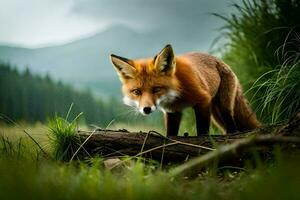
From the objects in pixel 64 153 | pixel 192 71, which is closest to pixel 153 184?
pixel 64 153

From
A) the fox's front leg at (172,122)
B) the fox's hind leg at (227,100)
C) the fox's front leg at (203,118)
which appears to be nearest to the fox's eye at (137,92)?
the fox's front leg at (172,122)

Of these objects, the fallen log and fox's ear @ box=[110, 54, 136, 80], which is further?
fox's ear @ box=[110, 54, 136, 80]

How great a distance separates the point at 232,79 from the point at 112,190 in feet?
11.6

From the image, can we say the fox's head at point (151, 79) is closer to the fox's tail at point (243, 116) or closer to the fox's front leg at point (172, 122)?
the fox's front leg at point (172, 122)

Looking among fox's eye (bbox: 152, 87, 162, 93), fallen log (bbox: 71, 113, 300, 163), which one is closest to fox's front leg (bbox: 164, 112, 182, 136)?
fox's eye (bbox: 152, 87, 162, 93)

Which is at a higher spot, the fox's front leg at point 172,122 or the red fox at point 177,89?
the red fox at point 177,89

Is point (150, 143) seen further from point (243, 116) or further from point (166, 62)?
point (243, 116)

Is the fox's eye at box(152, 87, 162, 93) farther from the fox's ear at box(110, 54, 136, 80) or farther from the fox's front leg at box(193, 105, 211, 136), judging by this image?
the fox's front leg at box(193, 105, 211, 136)

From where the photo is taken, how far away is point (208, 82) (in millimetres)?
5324

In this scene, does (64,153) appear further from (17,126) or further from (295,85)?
(295,85)

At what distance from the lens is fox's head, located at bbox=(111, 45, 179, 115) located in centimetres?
489

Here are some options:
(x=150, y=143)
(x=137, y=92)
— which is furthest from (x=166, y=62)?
(x=150, y=143)

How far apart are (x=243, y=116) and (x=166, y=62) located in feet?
3.82

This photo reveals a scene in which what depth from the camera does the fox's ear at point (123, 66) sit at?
506 centimetres
